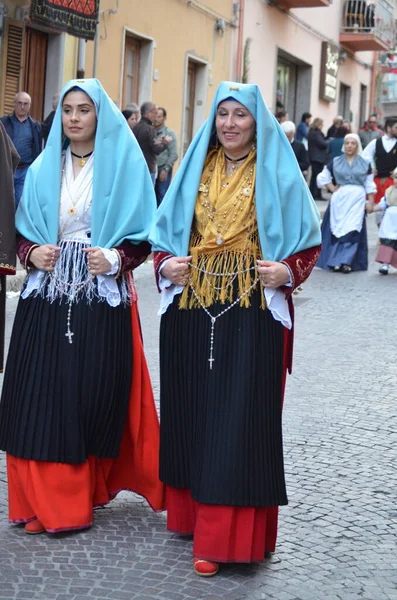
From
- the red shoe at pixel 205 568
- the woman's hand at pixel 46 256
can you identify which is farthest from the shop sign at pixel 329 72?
the red shoe at pixel 205 568

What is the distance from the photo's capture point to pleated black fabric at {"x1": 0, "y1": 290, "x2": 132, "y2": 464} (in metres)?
4.85

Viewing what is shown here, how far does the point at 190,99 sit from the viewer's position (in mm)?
22609

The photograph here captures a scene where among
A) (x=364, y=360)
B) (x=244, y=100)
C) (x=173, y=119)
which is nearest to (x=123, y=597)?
(x=244, y=100)

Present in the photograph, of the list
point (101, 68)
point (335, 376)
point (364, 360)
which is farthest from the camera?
point (101, 68)

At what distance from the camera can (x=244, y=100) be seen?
4520mm

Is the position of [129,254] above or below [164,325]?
above

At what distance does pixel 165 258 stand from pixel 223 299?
0.28 metres

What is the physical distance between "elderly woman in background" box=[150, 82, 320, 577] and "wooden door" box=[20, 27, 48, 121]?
490 inches

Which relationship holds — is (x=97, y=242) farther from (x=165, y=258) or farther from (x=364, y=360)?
(x=364, y=360)

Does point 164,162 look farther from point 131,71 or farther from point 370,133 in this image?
point 370,133

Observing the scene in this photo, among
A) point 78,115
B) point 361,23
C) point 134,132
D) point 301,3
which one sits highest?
point 361,23

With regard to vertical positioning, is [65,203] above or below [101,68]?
below

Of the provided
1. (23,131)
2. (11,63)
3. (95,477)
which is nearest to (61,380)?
(95,477)

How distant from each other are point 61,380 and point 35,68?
12.7 meters
